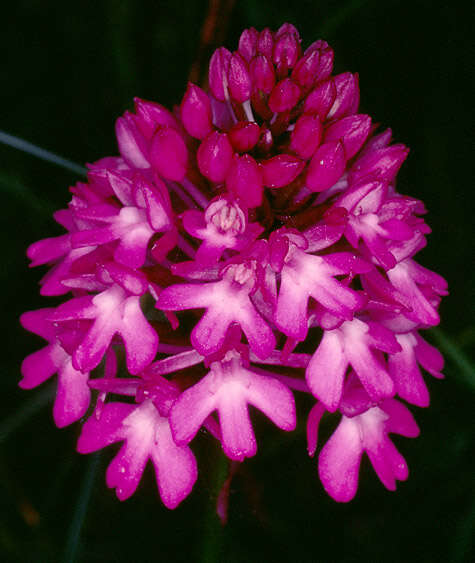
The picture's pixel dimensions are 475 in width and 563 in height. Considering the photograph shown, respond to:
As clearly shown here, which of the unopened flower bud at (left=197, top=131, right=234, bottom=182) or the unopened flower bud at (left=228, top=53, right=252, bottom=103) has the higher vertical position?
the unopened flower bud at (left=228, top=53, right=252, bottom=103)

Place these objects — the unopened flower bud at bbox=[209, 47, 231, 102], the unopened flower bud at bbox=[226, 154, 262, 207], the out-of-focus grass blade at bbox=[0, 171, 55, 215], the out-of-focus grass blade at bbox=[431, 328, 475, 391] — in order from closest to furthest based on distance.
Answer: the unopened flower bud at bbox=[226, 154, 262, 207] → the unopened flower bud at bbox=[209, 47, 231, 102] → the out-of-focus grass blade at bbox=[431, 328, 475, 391] → the out-of-focus grass blade at bbox=[0, 171, 55, 215]

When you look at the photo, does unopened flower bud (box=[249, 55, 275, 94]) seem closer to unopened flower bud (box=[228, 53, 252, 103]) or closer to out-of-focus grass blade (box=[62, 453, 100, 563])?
unopened flower bud (box=[228, 53, 252, 103])

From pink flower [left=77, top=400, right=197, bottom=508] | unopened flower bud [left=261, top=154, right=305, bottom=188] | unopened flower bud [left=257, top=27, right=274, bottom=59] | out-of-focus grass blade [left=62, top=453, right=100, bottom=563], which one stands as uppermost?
unopened flower bud [left=257, top=27, right=274, bottom=59]

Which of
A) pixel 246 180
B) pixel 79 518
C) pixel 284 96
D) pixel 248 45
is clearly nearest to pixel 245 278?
pixel 246 180

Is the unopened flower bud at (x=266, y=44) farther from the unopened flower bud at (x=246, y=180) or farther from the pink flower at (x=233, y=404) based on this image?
the pink flower at (x=233, y=404)

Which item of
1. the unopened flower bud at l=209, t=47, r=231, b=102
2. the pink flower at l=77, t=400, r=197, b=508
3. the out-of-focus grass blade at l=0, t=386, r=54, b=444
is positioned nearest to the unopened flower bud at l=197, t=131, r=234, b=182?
the unopened flower bud at l=209, t=47, r=231, b=102

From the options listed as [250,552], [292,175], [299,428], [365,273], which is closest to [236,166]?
[292,175]

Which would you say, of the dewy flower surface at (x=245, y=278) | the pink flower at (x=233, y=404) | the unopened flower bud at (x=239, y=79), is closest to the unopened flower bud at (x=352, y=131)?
the dewy flower surface at (x=245, y=278)
